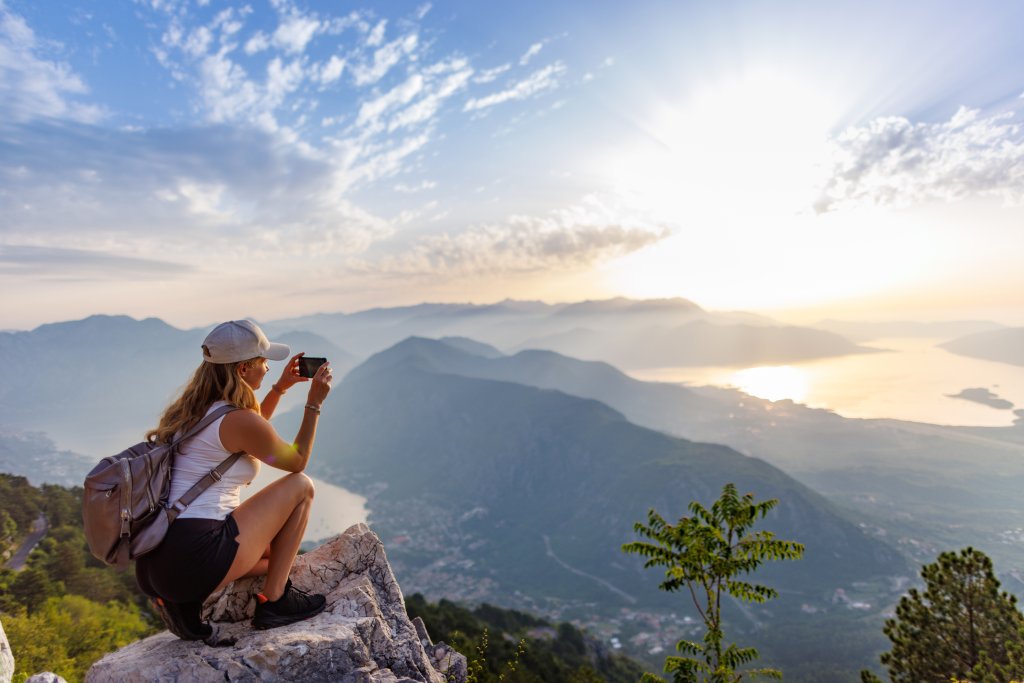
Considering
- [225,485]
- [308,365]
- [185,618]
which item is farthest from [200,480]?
[185,618]

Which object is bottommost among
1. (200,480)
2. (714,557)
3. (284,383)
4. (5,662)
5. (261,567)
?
(5,662)

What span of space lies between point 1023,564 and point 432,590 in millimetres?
155194

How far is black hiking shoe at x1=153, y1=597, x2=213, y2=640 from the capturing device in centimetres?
493

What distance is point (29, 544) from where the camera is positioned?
34.7m

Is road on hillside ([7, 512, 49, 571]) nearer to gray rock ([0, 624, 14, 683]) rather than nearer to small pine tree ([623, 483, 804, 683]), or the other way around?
gray rock ([0, 624, 14, 683])

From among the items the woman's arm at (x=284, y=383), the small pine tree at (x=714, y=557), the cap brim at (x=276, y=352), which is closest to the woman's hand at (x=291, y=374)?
the woman's arm at (x=284, y=383)

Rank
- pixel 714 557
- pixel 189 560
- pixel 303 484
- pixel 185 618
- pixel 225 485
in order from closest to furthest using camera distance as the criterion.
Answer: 1. pixel 189 560
2. pixel 225 485
3. pixel 185 618
4. pixel 303 484
5. pixel 714 557

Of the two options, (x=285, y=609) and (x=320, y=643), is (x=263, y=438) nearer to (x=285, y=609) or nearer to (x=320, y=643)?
(x=320, y=643)

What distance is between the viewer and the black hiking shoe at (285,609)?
18.2 ft

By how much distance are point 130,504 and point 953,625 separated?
66.2 ft

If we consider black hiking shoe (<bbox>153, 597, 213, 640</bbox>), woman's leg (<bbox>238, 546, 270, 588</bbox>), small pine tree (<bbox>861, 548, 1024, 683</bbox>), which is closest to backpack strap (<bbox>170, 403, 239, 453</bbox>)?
black hiking shoe (<bbox>153, 597, 213, 640</bbox>)

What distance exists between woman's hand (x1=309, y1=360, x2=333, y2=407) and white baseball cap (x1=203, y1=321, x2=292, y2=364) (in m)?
0.60

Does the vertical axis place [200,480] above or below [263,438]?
below

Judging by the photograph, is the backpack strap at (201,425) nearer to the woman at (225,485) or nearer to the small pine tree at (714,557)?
the woman at (225,485)
